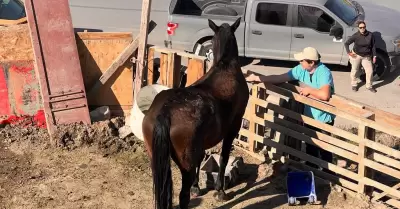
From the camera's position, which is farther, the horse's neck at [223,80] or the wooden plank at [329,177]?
the wooden plank at [329,177]

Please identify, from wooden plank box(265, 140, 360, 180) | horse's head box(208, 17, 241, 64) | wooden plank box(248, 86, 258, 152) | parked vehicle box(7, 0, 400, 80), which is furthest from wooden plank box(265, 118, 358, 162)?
parked vehicle box(7, 0, 400, 80)

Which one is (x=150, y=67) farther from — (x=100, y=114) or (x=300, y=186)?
(x=300, y=186)

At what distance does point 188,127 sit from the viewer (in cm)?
578

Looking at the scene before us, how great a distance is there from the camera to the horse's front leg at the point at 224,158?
7.03 metres

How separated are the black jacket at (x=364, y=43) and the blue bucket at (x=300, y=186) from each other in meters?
5.85

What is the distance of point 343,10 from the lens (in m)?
13.3

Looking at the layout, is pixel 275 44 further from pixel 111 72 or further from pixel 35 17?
pixel 35 17

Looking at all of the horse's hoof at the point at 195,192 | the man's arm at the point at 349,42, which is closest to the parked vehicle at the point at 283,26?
the man's arm at the point at 349,42

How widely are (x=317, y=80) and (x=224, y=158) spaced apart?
154 cm

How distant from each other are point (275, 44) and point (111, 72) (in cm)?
538

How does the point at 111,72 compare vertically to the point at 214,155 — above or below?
above

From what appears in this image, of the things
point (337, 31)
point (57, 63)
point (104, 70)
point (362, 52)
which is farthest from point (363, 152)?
point (337, 31)

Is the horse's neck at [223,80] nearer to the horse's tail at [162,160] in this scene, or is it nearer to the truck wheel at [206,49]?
the horse's tail at [162,160]

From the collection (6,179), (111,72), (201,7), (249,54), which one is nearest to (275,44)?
(249,54)
